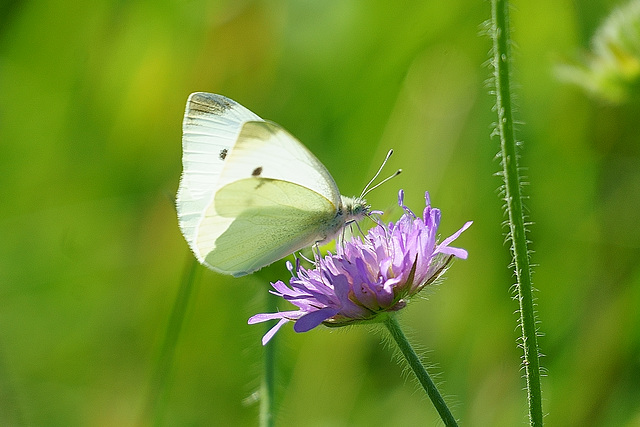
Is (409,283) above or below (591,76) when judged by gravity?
below

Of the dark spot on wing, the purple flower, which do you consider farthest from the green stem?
the purple flower

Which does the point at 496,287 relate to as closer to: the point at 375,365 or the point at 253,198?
the point at 375,365

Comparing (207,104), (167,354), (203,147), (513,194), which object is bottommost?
(167,354)

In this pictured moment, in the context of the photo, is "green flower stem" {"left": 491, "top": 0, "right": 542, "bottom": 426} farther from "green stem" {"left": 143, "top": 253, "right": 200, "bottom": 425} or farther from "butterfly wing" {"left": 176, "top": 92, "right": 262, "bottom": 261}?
"green stem" {"left": 143, "top": 253, "right": 200, "bottom": 425}

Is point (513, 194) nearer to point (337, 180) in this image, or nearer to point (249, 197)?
point (249, 197)

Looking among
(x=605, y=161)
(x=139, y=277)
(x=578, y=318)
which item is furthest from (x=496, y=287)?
(x=139, y=277)

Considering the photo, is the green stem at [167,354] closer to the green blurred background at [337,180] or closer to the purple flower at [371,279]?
the green blurred background at [337,180]

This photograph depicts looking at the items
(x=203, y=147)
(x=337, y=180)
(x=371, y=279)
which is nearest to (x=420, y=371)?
(x=371, y=279)
